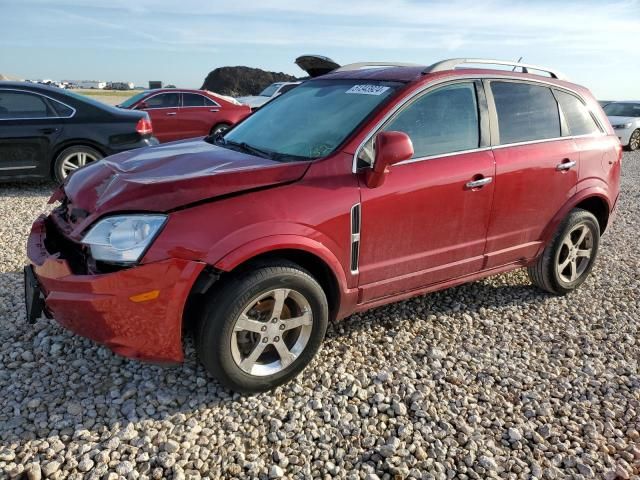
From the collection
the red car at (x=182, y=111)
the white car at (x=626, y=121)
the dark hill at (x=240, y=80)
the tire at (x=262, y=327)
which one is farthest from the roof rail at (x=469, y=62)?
the dark hill at (x=240, y=80)

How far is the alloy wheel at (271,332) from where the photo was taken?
9.28 ft

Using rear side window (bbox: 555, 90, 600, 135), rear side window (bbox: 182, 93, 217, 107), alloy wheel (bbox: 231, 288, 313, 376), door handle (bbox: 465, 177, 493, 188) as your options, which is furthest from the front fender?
rear side window (bbox: 182, 93, 217, 107)

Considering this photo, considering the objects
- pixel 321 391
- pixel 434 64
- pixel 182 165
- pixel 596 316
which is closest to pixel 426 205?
pixel 434 64

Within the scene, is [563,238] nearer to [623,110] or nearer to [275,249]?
[275,249]

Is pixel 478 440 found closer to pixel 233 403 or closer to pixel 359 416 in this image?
pixel 359 416

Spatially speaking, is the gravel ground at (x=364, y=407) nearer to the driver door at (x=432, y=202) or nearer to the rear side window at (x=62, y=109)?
the driver door at (x=432, y=202)

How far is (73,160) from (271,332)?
5626 millimetres

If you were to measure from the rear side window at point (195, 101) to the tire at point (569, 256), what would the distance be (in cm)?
913

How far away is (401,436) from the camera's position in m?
2.68

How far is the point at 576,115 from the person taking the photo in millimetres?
4238

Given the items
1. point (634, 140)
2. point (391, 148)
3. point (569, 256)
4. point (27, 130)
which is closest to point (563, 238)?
point (569, 256)

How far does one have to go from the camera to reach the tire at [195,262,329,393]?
2.68 m

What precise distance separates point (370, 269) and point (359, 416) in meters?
0.86

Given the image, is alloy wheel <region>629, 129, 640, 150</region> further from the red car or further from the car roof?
the car roof
